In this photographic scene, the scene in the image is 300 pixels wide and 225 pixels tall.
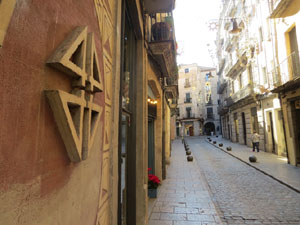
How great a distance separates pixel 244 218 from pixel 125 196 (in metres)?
3.26

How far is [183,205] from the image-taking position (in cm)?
549

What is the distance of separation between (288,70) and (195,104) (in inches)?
1513

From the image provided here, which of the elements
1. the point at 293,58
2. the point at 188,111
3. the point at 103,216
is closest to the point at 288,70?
the point at 293,58

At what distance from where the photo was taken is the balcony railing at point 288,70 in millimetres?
10406

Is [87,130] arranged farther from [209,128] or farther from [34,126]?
[209,128]

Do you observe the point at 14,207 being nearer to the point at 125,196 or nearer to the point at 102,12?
the point at 102,12

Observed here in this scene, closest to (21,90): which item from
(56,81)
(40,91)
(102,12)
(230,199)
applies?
(40,91)

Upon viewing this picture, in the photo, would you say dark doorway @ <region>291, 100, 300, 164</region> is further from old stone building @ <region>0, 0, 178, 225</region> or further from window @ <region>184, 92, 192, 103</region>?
window @ <region>184, 92, 192, 103</region>

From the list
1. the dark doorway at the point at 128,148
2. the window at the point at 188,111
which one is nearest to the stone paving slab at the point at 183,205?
the dark doorway at the point at 128,148

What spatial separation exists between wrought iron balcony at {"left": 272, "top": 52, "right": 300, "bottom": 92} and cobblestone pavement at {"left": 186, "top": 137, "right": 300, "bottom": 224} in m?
5.56

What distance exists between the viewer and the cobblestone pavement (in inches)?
188

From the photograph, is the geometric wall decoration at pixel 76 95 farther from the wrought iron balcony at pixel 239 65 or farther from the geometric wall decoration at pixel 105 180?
the wrought iron balcony at pixel 239 65

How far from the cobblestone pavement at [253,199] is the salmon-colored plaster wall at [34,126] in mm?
4825

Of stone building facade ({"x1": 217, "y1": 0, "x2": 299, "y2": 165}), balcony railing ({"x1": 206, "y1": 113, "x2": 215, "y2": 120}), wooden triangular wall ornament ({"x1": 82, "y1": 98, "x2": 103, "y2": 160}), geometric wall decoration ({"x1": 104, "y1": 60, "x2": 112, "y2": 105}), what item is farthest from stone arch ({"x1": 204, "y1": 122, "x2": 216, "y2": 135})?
wooden triangular wall ornament ({"x1": 82, "y1": 98, "x2": 103, "y2": 160})
